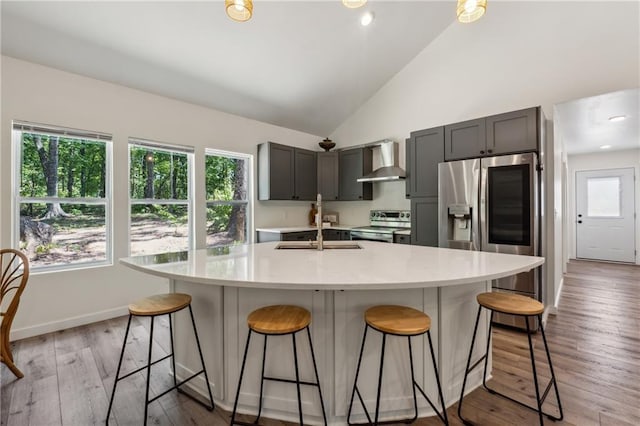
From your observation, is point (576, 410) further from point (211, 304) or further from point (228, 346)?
point (211, 304)

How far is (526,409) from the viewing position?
1.74m

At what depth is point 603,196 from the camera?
6312 mm

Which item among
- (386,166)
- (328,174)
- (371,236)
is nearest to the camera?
(371,236)

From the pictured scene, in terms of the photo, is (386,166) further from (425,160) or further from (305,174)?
(305,174)

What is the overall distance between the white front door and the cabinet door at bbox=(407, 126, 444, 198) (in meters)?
5.45

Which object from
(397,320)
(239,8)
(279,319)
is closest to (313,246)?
(279,319)

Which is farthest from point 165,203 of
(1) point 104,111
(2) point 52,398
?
(2) point 52,398

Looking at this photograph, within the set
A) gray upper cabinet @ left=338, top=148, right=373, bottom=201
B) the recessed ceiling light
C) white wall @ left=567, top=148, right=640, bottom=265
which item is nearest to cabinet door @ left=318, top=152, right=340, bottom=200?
gray upper cabinet @ left=338, top=148, right=373, bottom=201

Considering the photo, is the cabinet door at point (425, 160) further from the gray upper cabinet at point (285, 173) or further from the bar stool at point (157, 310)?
the bar stool at point (157, 310)

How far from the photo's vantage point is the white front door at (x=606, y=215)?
599 cm

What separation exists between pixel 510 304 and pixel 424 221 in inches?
80.7

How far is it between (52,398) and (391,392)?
219cm

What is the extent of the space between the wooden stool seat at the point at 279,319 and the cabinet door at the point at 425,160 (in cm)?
268

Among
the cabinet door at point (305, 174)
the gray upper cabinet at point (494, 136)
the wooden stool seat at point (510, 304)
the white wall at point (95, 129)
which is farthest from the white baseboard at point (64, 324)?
the gray upper cabinet at point (494, 136)
